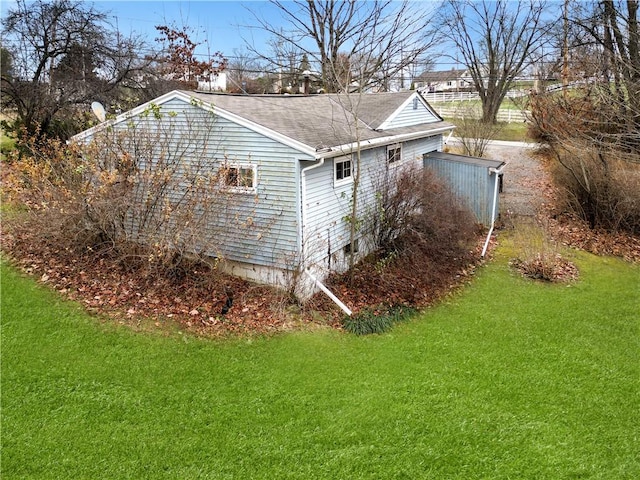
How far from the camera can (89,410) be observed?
579 cm

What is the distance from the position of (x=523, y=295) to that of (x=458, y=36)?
33.0m

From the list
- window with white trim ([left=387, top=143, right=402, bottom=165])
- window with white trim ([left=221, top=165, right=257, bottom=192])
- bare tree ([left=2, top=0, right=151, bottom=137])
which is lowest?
window with white trim ([left=221, top=165, right=257, bottom=192])

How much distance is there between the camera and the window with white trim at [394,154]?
12028mm

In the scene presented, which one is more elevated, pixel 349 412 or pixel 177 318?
pixel 177 318

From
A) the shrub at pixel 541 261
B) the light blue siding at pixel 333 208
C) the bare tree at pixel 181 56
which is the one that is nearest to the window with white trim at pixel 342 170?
the light blue siding at pixel 333 208

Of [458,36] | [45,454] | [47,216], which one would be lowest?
[45,454]

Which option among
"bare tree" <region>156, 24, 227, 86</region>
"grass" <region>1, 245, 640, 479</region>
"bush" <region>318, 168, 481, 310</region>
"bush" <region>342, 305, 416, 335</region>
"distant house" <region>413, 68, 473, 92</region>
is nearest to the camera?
"grass" <region>1, 245, 640, 479</region>

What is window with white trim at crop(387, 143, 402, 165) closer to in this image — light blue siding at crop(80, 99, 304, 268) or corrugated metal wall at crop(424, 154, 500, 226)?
corrugated metal wall at crop(424, 154, 500, 226)

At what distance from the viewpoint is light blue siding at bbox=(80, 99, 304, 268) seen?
8867mm

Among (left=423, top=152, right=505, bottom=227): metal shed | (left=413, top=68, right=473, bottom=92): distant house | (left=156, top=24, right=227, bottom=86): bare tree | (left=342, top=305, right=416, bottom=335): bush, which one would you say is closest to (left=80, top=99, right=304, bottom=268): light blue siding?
(left=342, top=305, right=416, bottom=335): bush

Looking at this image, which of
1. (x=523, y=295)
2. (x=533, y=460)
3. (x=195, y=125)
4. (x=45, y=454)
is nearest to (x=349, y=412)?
(x=533, y=460)

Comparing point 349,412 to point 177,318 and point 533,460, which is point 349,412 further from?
point 177,318

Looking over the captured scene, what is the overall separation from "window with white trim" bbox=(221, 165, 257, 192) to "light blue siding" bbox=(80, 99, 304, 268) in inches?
3.4

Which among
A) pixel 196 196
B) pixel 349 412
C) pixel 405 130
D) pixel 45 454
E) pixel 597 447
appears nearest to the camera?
pixel 45 454
